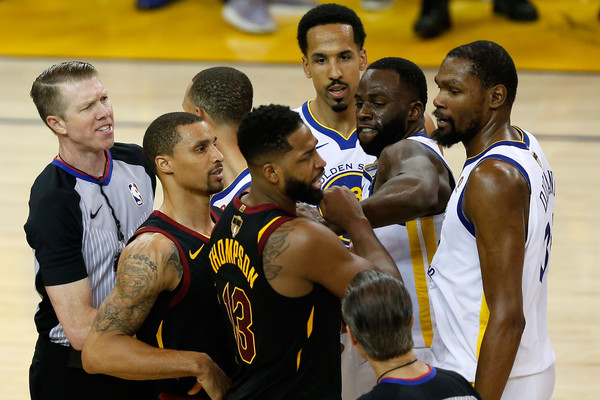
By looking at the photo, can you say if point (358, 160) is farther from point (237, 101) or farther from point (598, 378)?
point (598, 378)

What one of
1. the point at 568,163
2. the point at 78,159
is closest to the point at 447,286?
the point at 78,159

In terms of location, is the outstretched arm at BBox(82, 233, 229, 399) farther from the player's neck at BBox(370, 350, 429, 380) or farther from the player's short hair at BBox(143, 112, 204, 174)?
the player's neck at BBox(370, 350, 429, 380)

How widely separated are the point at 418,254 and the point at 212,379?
1.02 m

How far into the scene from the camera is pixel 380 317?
238cm

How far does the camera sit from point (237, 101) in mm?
3877

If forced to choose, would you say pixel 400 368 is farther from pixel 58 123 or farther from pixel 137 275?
pixel 58 123

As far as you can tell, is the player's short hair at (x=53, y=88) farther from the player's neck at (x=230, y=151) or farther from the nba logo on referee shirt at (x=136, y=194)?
the player's neck at (x=230, y=151)

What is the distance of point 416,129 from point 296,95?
6.44 metres

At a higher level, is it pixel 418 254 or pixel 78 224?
pixel 78 224

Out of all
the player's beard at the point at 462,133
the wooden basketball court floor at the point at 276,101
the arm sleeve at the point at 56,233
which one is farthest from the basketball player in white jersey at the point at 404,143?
the wooden basketball court floor at the point at 276,101

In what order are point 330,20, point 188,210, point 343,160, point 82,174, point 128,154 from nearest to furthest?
point 188,210, point 82,174, point 128,154, point 343,160, point 330,20

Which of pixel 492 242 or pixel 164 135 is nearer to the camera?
pixel 492 242

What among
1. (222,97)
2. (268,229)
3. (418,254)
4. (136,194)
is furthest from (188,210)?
(418,254)

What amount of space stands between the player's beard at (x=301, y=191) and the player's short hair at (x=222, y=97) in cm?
114
